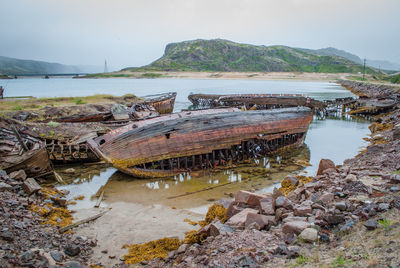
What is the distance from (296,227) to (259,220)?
1.17 m

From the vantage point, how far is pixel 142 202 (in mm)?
11516

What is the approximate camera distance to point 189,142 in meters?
15.2

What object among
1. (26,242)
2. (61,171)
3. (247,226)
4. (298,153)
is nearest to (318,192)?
(247,226)

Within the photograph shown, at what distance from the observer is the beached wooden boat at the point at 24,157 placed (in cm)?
1198

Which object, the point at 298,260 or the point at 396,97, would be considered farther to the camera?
the point at 396,97

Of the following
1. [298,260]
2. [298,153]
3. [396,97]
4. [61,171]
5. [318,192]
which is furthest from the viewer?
[396,97]

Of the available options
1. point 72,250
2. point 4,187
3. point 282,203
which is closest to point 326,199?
point 282,203

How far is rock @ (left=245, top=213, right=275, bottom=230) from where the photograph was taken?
6.57 meters

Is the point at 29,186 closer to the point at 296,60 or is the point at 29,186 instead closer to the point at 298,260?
the point at 298,260

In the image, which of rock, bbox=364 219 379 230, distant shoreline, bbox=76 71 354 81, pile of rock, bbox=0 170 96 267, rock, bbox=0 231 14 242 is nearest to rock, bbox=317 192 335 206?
rock, bbox=364 219 379 230

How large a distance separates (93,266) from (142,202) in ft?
16.1

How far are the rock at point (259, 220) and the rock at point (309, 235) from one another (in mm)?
1261

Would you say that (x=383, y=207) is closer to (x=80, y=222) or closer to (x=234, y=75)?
(x=80, y=222)

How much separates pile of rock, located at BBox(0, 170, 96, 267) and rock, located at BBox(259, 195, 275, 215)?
4.63 m
